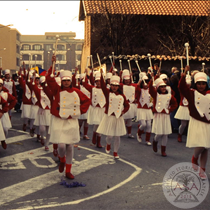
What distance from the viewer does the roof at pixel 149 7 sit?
111 feet

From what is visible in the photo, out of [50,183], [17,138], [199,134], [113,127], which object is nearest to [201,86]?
[199,134]

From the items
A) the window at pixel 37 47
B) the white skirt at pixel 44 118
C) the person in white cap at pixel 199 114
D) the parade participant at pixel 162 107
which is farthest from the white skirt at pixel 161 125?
the window at pixel 37 47

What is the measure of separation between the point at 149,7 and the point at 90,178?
28863mm

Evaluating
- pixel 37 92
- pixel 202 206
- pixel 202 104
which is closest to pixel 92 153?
pixel 37 92

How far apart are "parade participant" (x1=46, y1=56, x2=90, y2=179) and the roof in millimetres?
25537

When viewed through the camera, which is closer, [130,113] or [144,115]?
[144,115]

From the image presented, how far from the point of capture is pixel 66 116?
827 cm

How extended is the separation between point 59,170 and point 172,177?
2236 millimetres

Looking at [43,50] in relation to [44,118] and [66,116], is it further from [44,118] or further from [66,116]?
[66,116]

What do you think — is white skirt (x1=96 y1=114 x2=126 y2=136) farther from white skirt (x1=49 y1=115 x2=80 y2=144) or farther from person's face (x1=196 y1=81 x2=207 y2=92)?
person's face (x1=196 y1=81 x2=207 y2=92)

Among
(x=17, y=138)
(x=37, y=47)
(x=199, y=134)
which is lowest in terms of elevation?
(x=17, y=138)

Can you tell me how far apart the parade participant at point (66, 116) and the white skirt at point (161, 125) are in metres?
2.91

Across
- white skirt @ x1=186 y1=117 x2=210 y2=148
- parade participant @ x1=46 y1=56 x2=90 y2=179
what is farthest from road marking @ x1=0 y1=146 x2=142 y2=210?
white skirt @ x1=186 y1=117 x2=210 y2=148

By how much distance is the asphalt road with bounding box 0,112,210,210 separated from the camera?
6.59 metres
